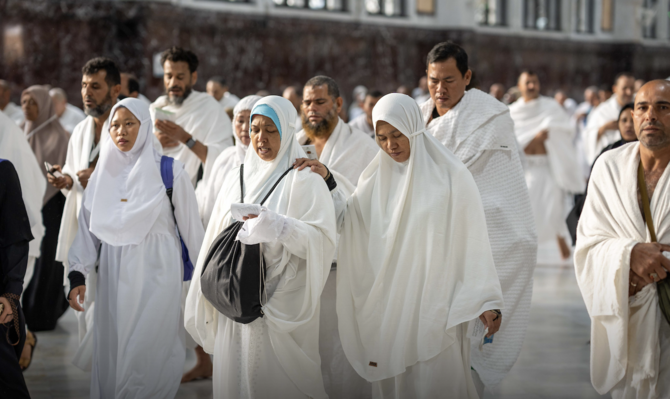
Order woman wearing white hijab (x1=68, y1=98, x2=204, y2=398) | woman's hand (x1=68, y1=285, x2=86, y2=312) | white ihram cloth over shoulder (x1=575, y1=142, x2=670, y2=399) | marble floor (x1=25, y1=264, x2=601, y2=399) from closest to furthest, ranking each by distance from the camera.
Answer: white ihram cloth over shoulder (x1=575, y1=142, x2=670, y2=399)
woman's hand (x1=68, y1=285, x2=86, y2=312)
woman wearing white hijab (x1=68, y1=98, x2=204, y2=398)
marble floor (x1=25, y1=264, x2=601, y2=399)

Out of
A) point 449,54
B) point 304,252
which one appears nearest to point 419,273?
point 304,252

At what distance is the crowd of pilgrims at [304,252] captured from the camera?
3.30 metres

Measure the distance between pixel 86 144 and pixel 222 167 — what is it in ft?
2.98

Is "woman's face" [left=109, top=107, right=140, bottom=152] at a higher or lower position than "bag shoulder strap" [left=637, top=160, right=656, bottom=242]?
A: higher

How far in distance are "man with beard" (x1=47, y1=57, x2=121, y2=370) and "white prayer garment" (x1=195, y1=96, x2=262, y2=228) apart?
77 centimetres

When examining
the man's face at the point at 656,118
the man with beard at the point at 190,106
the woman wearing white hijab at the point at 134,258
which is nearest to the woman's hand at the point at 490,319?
the man's face at the point at 656,118

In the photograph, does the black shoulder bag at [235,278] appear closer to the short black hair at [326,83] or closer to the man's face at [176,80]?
the short black hair at [326,83]

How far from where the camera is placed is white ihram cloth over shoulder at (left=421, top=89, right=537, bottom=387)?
4.16 meters

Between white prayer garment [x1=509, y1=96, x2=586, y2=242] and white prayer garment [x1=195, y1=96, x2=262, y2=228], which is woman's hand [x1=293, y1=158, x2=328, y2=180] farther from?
white prayer garment [x1=509, y1=96, x2=586, y2=242]

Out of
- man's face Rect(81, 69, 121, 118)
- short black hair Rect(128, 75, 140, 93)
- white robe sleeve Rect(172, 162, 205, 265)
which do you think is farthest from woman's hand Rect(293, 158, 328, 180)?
short black hair Rect(128, 75, 140, 93)

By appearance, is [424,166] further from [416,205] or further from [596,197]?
[596,197]

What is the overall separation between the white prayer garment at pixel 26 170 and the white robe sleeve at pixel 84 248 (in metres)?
1.03

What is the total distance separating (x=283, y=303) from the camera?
3.36m

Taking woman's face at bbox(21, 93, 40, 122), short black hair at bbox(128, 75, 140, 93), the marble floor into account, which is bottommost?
the marble floor
